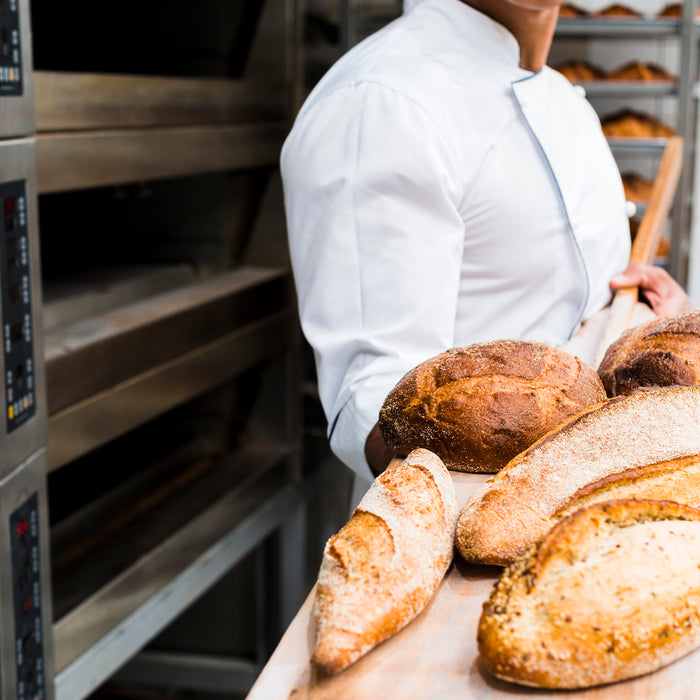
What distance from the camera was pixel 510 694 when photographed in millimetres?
355

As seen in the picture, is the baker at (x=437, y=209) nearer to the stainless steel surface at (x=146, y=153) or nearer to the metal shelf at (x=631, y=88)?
the stainless steel surface at (x=146, y=153)

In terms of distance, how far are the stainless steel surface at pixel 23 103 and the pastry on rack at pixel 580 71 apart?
1978mm

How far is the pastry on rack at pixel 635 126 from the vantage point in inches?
110

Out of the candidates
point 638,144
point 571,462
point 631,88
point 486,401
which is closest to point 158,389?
point 486,401

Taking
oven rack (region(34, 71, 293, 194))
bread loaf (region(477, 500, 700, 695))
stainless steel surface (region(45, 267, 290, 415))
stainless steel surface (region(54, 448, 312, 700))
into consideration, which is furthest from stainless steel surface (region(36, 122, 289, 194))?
bread loaf (region(477, 500, 700, 695))

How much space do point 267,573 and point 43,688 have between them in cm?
103

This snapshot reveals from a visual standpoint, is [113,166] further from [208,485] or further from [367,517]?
[367,517]

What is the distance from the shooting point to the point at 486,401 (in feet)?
1.86

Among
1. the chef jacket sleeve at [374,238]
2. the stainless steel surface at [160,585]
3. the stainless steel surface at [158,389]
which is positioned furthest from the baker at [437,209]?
the stainless steel surface at [160,585]

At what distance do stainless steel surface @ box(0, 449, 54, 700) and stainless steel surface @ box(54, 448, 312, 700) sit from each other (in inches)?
7.4

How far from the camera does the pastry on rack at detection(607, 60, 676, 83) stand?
2.79 meters

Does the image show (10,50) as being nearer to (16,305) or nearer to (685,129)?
(16,305)

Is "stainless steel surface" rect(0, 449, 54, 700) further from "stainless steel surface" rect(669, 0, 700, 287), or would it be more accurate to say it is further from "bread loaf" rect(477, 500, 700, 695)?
"stainless steel surface" rect(669, 0, 700, 287)

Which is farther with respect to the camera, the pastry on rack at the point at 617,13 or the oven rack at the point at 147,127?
the pastry on rack at the point at 617,13
